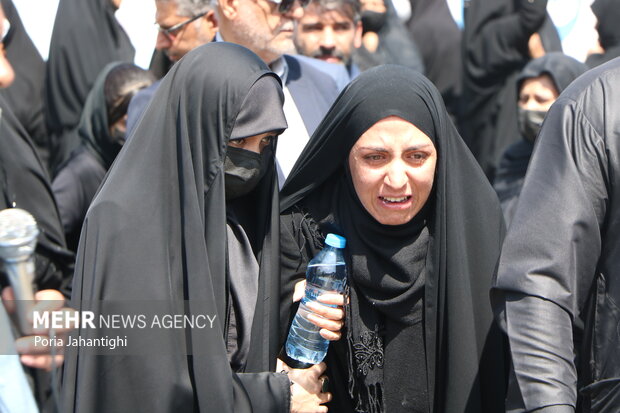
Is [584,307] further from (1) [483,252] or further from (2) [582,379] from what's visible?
(1) [483,252]

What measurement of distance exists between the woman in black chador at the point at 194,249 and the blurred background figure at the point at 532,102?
8.21 ft

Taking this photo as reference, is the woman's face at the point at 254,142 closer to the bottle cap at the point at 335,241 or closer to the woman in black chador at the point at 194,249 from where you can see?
the woman in black chador at the point at 194,249

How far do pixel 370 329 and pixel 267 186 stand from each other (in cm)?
58

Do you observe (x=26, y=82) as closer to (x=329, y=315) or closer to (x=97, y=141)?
(x=97, y=141)

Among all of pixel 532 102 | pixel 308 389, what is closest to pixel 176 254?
pixel 308 389

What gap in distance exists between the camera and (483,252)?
297 centimetres

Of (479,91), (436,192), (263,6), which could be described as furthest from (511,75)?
(436,192)

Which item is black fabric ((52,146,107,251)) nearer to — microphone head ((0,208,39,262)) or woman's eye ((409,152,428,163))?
woman's eye ((409,152,428,163))

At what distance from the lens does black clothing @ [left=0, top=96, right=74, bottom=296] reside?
145 inches

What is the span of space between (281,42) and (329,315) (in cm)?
192

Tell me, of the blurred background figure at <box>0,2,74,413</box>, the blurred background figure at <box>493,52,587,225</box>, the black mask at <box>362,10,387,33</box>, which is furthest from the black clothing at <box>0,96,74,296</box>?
the black mask at <box>362,10,387,33</box>

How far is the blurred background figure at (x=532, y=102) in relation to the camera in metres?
5.20

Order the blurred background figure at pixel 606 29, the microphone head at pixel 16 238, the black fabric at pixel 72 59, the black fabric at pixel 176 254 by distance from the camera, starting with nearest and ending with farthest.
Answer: the microphone head at pixel 16 238
the black fabric at pixel 176 254
the blurred background figure at pixel 606 29
the black fabric at pixel 72 59

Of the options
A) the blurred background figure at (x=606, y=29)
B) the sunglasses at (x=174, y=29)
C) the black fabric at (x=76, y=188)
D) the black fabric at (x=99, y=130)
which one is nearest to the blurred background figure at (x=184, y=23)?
the sunglasses at (x=174, y=29)
